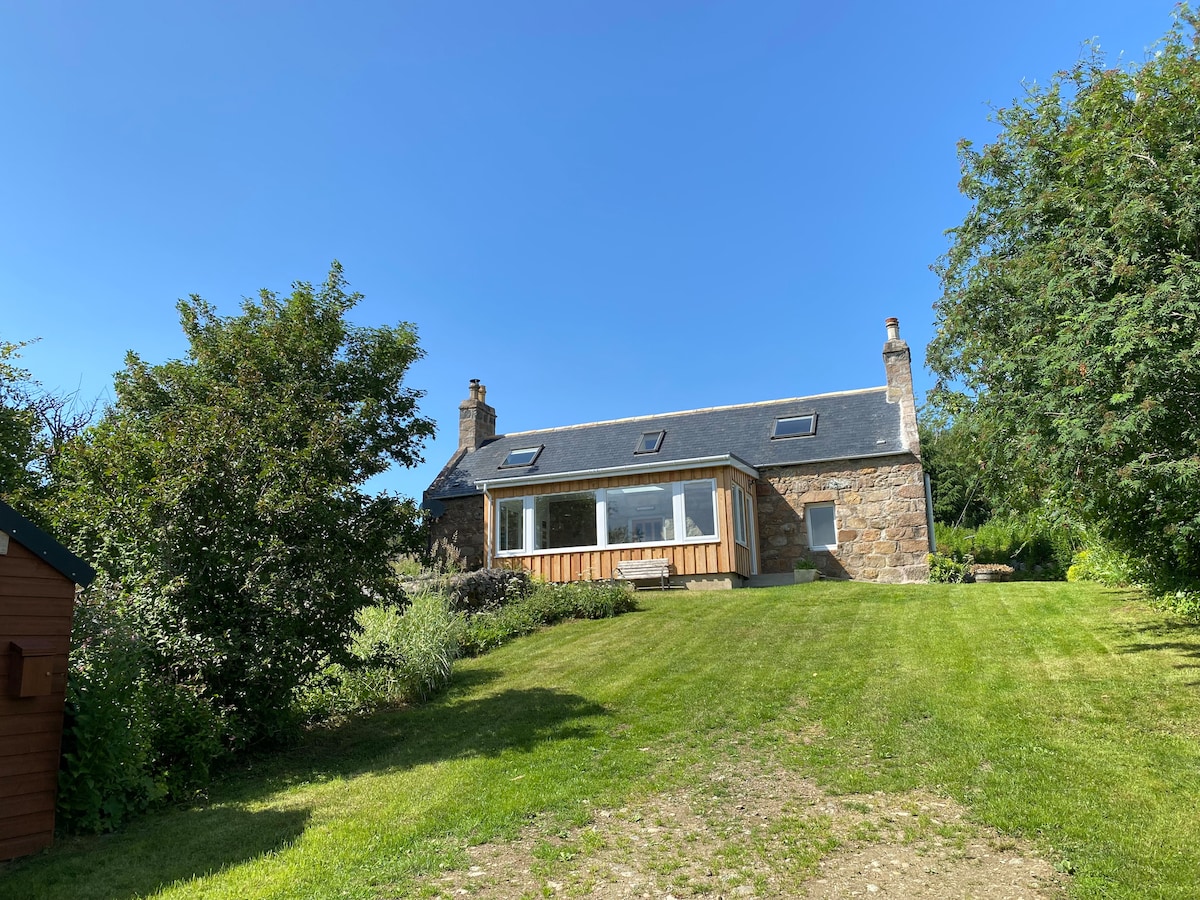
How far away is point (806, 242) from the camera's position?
15.8 m

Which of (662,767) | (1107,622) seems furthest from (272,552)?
(1107,622)

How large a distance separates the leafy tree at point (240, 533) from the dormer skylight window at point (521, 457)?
1342cm

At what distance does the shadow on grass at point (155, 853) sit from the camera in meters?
4.40

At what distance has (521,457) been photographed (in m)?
22.5

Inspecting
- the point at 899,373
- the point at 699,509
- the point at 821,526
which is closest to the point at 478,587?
the point at 699,509

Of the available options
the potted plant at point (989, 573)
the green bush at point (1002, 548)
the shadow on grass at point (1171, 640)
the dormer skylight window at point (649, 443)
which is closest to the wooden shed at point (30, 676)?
the shadow on grass at point (1171, 640)

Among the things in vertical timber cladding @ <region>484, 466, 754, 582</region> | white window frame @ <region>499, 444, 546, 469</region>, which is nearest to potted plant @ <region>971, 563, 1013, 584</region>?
vertical timber cladding @ <region>484, 466, 754, 582</region>

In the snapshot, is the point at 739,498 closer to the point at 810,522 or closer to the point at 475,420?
the point at 810,522

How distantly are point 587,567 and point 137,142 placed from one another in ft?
40.5

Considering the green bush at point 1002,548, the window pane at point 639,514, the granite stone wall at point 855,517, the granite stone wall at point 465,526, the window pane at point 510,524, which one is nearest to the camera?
the granite stone wall at point 855,517

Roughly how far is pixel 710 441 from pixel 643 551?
438 centimetres

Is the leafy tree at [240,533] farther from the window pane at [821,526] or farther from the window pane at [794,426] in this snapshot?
the window pane at [794,426]

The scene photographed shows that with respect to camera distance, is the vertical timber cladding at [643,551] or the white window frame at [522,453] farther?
the white window frame at [522,453]

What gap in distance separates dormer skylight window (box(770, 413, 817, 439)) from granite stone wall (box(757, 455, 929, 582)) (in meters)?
1.29
